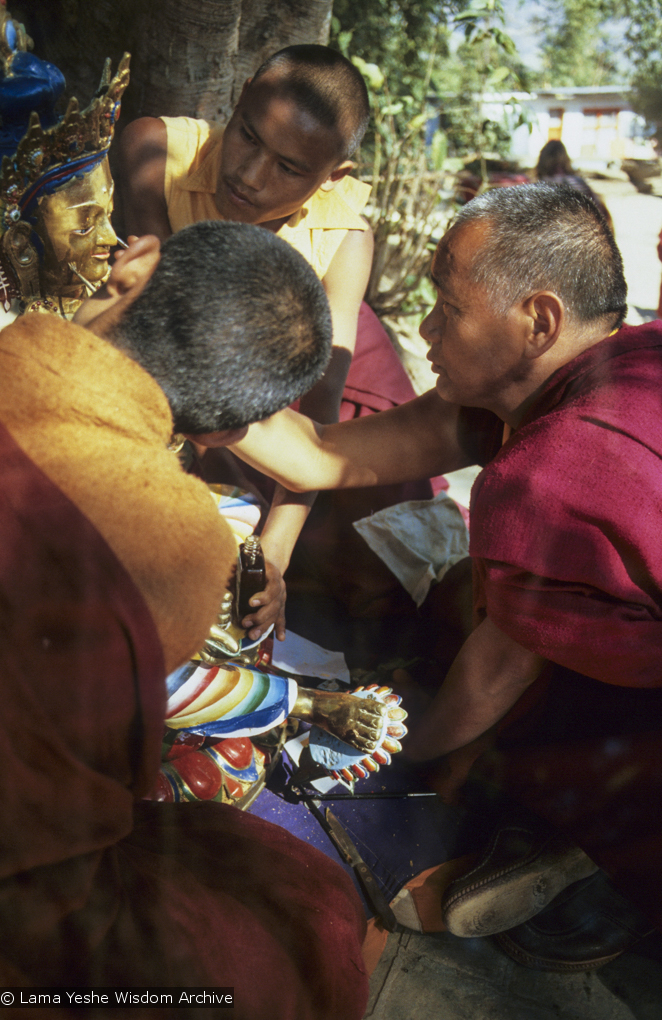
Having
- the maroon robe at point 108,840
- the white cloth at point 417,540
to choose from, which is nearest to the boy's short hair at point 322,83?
the white cloth at point 417,540

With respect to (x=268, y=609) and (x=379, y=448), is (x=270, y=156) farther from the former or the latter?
(x=268, y=609)

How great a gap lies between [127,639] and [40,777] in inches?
8.2

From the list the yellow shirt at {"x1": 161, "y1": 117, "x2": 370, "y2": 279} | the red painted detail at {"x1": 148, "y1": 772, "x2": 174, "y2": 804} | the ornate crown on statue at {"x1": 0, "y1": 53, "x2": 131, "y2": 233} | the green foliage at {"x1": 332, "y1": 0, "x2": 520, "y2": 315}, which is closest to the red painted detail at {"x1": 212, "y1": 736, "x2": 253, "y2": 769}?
the red painted detail at {"x1": 148, "y1": 772, "x2": 174, "y2": 804}

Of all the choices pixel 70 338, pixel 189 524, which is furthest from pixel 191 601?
pixel 70 338

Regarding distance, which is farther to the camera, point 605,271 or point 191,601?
point 605,271

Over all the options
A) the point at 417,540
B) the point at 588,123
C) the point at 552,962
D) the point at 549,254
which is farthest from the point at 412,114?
the point at 552,962

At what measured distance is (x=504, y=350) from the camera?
178 cm

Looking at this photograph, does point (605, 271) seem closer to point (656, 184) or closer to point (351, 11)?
point (656, 184)

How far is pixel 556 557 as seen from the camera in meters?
1.57

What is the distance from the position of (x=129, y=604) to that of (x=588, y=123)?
4356mm

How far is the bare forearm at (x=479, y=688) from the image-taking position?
179 cm

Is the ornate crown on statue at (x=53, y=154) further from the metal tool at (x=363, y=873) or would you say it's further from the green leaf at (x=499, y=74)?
the green leaf at (x=499, y=74)

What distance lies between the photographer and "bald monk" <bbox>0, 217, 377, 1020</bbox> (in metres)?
0.91

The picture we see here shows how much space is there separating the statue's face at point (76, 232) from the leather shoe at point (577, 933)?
1.94 m
